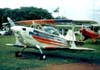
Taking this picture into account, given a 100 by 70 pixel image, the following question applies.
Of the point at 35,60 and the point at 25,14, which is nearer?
the point at 35,60

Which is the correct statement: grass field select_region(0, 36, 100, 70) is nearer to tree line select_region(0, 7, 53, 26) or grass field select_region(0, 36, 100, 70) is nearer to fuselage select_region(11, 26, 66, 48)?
fuselage select_region(11, 26, 66, 48)

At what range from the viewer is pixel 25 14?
87.4m

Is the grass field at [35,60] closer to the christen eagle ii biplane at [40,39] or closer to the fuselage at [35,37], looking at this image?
the christen eagle ii biplane at [40,39]

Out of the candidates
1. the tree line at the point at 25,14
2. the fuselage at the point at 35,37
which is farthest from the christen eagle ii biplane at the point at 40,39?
the tree line at the point at 25,14

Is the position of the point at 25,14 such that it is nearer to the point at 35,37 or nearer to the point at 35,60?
the point at 35,37

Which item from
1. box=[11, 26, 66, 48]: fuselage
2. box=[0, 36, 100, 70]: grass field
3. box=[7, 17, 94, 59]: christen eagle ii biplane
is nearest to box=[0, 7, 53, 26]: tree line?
box=[0, 36, 100, 70]: grass field

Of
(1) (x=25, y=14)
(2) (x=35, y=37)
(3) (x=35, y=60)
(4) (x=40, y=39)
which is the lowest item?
(1) (x=25, y=14)

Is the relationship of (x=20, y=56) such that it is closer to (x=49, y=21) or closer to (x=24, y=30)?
(x=24, y=30)

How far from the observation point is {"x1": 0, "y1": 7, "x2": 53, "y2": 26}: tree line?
85.3 m

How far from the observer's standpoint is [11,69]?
1234 cm

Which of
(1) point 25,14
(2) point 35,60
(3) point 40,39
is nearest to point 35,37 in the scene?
(3) point 40,39

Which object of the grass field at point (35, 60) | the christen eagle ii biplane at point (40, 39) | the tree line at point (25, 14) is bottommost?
the tree line at point (25, 14)

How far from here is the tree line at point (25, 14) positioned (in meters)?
85.3

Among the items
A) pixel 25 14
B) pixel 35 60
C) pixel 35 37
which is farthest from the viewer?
pixel 25 14
